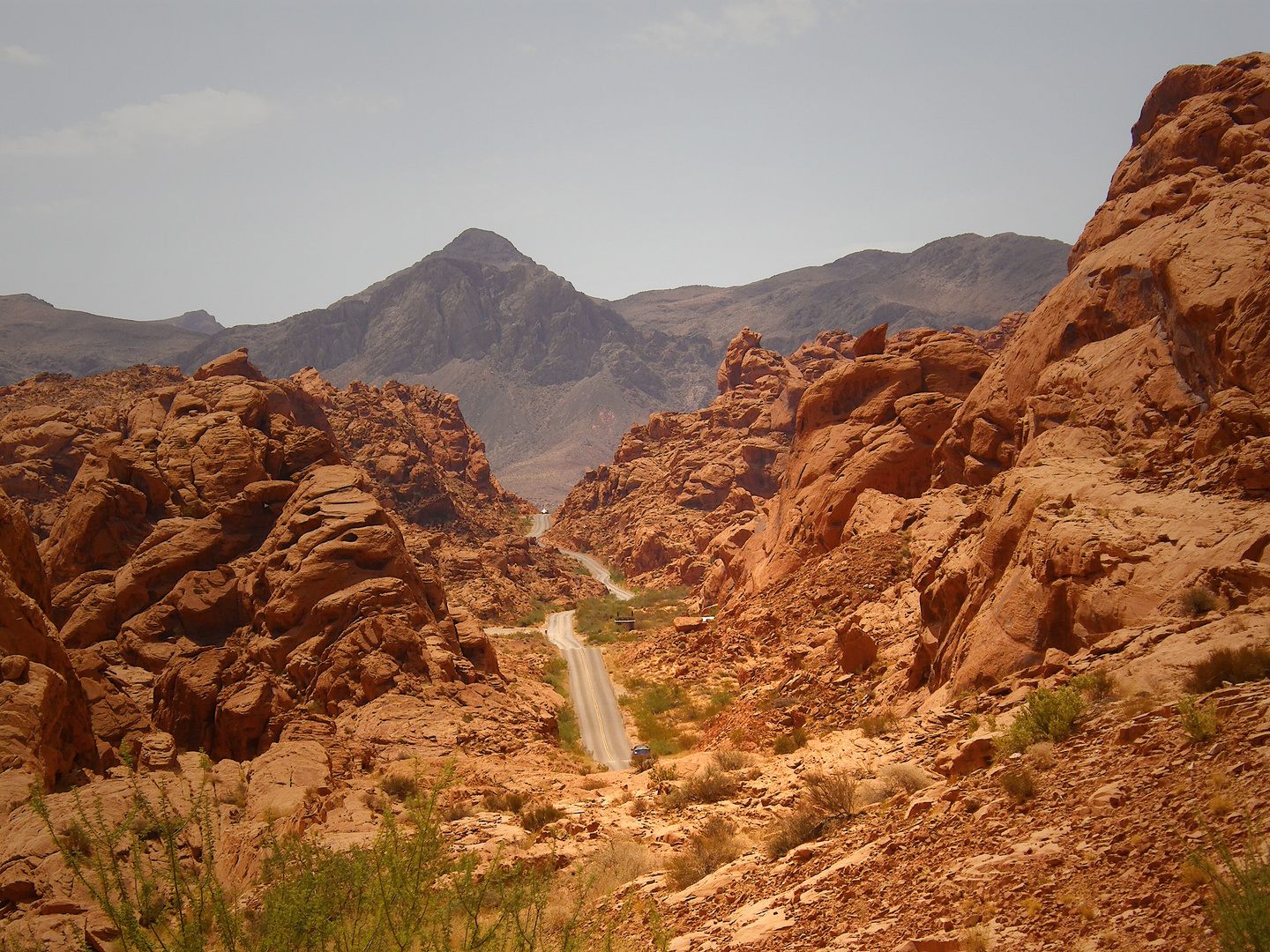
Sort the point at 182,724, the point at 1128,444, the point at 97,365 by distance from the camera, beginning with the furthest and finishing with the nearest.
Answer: the point at 97,365
the point at 182,724
the point at 1128,444

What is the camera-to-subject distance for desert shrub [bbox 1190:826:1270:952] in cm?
508

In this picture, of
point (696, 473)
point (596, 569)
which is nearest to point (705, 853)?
point (696, 473)

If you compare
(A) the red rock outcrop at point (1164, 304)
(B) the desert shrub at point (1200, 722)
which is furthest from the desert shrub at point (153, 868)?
(A) the red rock outcrop at point (1164, 304)

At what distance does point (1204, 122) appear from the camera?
2441 centimetres

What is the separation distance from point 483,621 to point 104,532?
3158 cm

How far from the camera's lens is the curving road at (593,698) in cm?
3152

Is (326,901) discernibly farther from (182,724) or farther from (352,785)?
(182,724)

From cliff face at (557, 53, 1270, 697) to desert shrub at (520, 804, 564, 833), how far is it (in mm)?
7495

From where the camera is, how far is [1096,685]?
32.3ft

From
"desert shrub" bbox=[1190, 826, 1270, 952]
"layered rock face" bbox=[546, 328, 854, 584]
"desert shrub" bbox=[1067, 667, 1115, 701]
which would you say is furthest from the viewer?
"layered rock face" bbox=[546, 328, 854, 584]

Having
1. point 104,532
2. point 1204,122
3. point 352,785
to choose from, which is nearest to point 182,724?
point 352,785

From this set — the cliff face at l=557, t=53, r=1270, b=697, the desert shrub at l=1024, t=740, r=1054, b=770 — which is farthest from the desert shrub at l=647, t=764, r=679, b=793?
the desert shrub at l=1024, t=740, r=1054, b=770

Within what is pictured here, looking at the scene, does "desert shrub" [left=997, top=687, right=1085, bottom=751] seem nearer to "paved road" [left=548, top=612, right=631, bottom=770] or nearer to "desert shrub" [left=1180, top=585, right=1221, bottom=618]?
"desert shrub" [left=1180, top=585, right=1221, bottom=618]

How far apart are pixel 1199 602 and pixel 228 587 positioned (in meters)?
23.6
